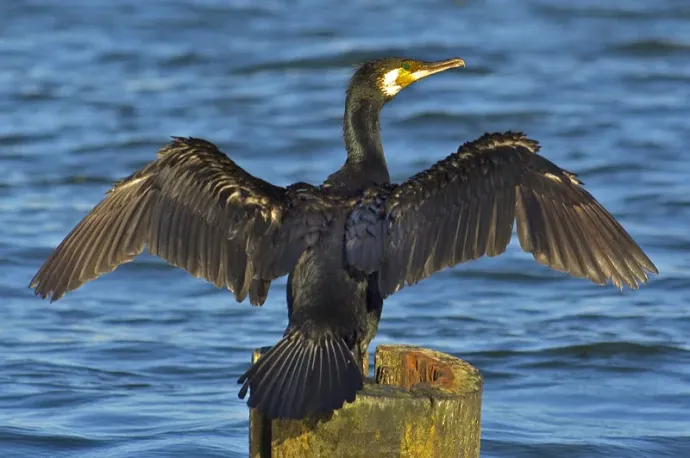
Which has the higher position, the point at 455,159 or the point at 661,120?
the point at 661,120

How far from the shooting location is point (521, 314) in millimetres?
10078

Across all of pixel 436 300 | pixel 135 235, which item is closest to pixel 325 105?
pixel 436 300

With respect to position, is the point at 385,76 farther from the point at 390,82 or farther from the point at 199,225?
the point at 199,225

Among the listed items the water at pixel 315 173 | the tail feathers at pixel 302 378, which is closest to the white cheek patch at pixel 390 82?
the tail feathers at pixel 302 378

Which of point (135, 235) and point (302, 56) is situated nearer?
point (135, 235)

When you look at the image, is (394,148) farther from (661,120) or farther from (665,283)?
(665,283)

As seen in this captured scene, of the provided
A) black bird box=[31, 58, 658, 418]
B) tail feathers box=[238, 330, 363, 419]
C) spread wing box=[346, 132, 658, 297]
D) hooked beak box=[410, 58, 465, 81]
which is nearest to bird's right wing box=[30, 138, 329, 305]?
black bird box=[31, 58, 658, 418]

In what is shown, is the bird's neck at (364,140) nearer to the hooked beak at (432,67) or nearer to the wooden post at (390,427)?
the hooked beak at (432,67)

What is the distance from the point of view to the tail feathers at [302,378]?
5.09 metres

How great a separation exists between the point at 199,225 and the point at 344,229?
2.17 ft

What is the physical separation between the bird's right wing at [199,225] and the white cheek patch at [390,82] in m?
0.98

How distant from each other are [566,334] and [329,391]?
186 inches

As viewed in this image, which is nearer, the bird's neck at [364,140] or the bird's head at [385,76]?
the bird's neck at [364,140]

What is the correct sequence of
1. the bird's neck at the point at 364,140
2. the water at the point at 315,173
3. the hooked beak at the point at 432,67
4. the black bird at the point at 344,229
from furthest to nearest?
the water at the point at 315,173 < the hooked beak at the point at 432,67 < the bird's neck at the point at 364,140 < the black bird at the point at 344,229
